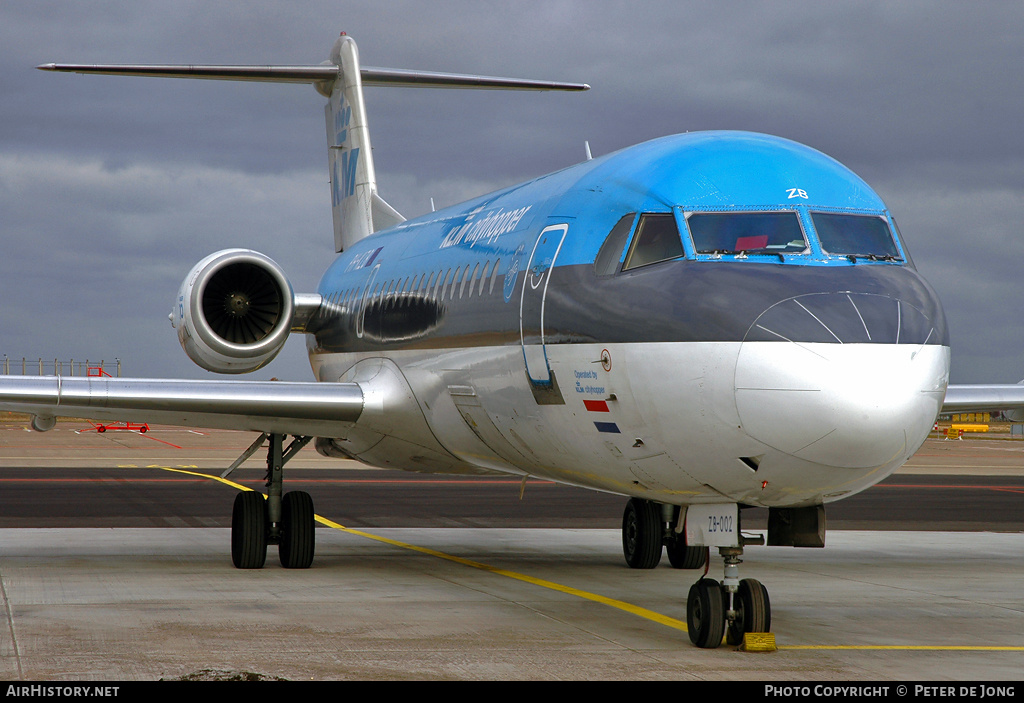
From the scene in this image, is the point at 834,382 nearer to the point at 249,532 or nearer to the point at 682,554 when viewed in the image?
the point at 682,554

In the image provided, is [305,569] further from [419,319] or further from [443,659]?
[443,659]

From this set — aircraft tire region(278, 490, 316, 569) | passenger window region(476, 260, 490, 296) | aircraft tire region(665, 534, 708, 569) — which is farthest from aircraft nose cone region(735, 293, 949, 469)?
aircraft tire region(278, 490, 316, 569)

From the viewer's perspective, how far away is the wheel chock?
8.38 m

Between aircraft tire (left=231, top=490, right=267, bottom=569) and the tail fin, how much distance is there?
6.28 m

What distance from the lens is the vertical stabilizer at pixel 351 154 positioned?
19594 millimetres

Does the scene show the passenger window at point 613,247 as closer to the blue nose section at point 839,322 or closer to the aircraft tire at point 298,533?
the blue nose section at point 839,322

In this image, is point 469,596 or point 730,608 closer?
point 730,608

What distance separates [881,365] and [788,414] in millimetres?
609

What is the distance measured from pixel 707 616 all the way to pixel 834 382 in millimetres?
2109

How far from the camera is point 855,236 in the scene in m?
8.38

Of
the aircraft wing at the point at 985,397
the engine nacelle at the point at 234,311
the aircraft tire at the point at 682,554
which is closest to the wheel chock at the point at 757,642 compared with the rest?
the aircraft wing at the point at 985,397

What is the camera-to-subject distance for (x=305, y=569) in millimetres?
13492

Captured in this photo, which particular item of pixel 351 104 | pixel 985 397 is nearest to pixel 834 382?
pixel 985 397

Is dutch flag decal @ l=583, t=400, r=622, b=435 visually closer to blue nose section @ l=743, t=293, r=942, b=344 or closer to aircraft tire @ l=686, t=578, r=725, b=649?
aircraft tire @ l=686, t=578, r=725, b=649
